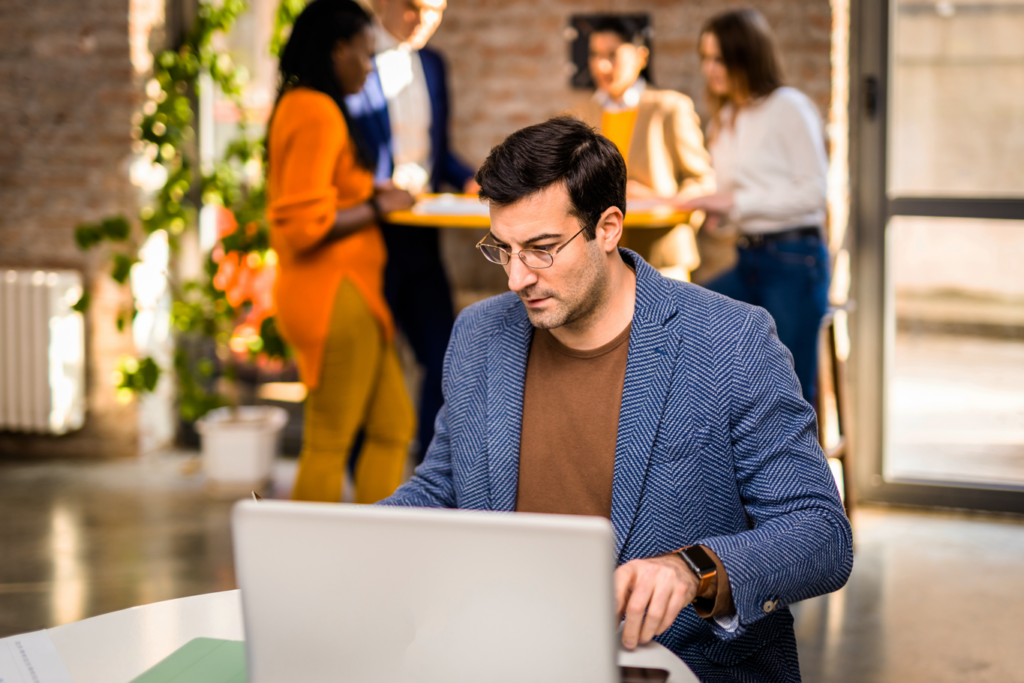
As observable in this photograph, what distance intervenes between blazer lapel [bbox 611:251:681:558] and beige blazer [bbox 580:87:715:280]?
1862 mm

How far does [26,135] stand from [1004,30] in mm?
3879

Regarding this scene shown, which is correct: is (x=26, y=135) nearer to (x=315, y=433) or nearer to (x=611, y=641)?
(x=315, y=433)

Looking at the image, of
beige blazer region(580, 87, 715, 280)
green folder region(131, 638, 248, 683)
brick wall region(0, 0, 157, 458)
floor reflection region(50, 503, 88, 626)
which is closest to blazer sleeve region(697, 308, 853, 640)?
green folder region(131, 638, 248, 683)

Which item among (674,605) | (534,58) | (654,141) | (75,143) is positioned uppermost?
(534,58)

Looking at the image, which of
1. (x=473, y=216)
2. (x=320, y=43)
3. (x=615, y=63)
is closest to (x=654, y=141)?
(x=615, y=63)

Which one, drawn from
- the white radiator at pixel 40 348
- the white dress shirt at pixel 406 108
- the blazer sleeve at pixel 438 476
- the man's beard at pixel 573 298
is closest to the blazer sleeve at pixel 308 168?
the white dress shirt at pixel 406 108

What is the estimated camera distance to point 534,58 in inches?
146

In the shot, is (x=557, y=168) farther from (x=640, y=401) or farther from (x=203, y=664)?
(x=203, y=664)

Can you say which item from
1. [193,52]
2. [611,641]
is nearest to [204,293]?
[193,52]

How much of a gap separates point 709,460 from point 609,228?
1.22ft

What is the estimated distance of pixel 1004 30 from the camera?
3.42 meters

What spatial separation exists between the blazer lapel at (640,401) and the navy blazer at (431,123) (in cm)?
164

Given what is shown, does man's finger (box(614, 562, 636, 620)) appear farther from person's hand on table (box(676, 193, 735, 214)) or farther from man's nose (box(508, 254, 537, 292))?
person's hand on table (box(676, 193, 735, 214))

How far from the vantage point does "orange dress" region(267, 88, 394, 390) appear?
2.66m
